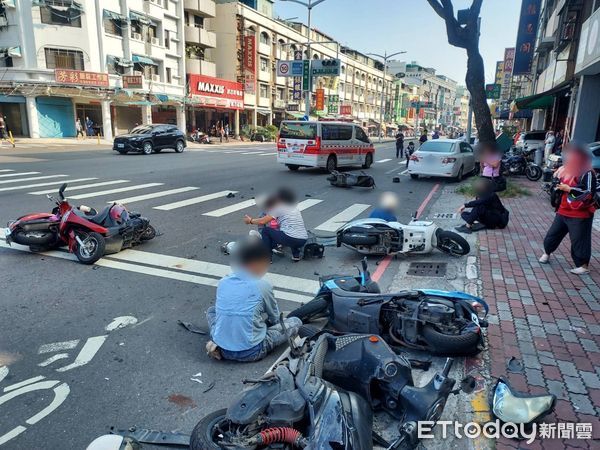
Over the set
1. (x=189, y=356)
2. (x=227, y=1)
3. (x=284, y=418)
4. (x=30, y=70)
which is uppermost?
(x=227, y=1)

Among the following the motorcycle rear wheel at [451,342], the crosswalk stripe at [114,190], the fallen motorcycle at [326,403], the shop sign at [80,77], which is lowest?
the crosswalk stripe at [114,190]

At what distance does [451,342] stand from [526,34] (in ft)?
126

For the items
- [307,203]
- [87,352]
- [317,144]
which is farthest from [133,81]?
[87,352]

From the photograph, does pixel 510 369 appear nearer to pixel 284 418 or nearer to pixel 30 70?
pixel 284 418

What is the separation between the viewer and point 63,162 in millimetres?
18812

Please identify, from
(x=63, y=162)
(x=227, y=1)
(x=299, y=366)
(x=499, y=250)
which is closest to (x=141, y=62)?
(x=227, y=1)

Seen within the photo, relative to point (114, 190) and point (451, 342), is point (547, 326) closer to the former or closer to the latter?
point (451, 342)

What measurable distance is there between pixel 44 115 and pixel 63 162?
1630 cm

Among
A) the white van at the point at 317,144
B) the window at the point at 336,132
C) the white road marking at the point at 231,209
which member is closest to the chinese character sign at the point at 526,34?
the white van at the point at 317,144

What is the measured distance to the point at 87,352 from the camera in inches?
155

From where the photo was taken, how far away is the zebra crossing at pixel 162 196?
1017 centimetres

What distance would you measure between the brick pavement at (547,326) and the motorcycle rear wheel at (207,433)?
1.76 m

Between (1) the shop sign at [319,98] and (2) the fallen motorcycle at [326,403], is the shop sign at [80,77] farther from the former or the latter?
(2) the fallen motorcycle at [326,403]

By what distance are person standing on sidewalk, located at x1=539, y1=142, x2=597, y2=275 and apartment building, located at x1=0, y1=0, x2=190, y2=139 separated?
32.7m
